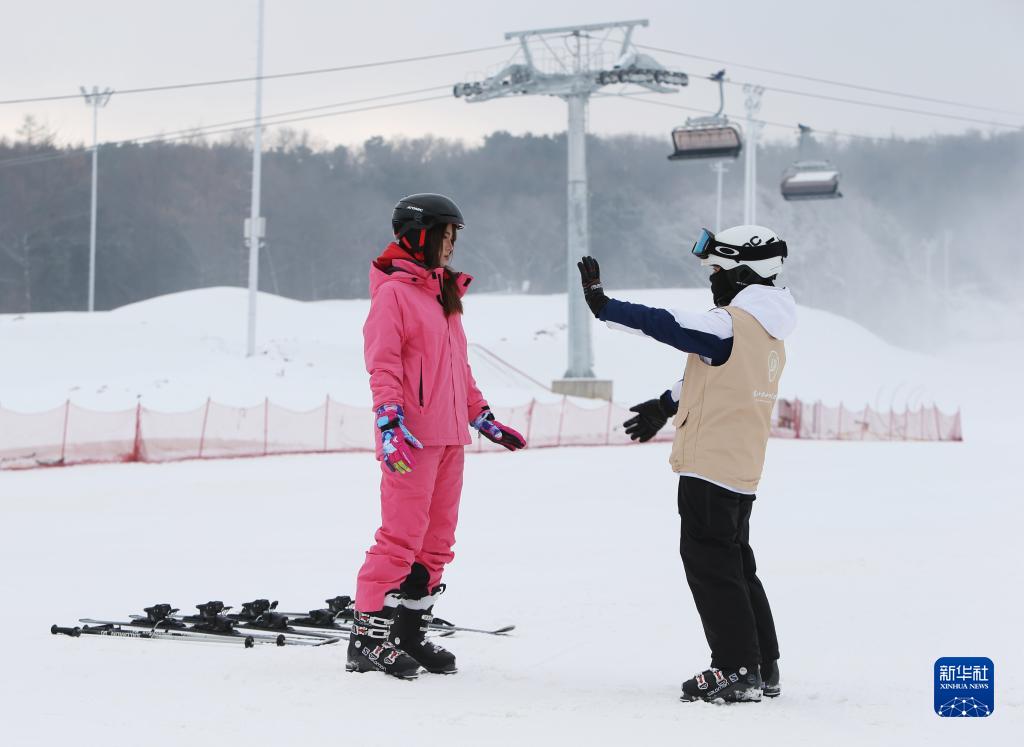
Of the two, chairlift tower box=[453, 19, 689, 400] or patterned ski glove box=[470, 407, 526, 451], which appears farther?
chairlift tower box=[453, 19, 689, 400]

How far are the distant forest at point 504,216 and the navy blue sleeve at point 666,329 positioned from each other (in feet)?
185

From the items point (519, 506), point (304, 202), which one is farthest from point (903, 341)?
point (519, 506)

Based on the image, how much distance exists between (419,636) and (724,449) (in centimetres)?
144

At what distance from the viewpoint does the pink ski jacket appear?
4500mm

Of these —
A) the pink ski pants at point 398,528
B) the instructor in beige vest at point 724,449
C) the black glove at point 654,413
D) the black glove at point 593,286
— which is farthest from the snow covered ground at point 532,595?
the black glove at point 593,286

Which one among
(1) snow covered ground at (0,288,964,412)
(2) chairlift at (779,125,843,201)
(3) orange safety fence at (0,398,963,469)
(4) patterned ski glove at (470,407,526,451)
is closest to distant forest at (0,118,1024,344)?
(1) snow covered ground at (0,288,964,412)

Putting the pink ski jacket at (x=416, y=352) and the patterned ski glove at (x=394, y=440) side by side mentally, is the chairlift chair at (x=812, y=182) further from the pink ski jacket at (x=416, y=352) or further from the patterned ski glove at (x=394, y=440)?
the patterned ski glove at (x=394, y=440)

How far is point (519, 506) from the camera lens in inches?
454

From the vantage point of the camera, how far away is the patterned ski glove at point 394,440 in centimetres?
432

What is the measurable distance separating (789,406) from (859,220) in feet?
236

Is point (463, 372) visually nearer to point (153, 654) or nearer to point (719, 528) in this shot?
point (719, 528)

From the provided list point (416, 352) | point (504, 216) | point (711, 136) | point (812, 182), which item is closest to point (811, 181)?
point (812, 182)

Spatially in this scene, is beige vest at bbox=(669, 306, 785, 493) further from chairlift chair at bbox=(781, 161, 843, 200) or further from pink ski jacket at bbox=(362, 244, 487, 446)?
chairlift chair at bbox=(781, 161, 843, 200)

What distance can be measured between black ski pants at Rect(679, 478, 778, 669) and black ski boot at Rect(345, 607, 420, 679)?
1115 mm
